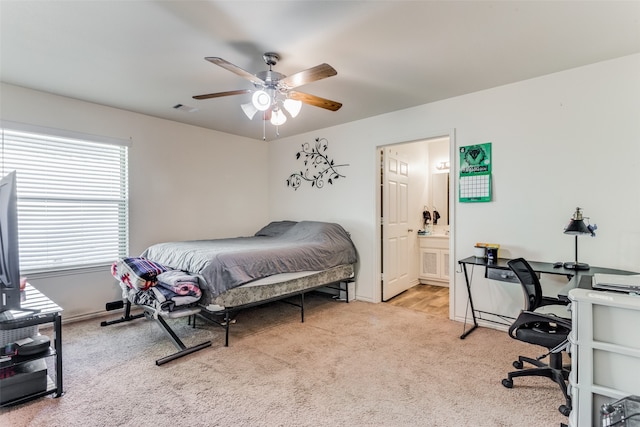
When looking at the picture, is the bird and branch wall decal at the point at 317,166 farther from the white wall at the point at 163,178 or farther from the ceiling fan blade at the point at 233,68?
the ceiling fan blade at the point at 233,68

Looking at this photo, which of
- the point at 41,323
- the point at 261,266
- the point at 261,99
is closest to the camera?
the point at 41,323

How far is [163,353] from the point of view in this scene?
2609 mm

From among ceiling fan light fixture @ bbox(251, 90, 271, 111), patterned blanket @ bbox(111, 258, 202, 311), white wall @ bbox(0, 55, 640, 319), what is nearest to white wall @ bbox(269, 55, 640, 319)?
white wall @ bbox(0, 55, 640, 319)

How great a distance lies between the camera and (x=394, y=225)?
442 centimetres

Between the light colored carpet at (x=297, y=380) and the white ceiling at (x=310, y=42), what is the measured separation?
94.9 inches

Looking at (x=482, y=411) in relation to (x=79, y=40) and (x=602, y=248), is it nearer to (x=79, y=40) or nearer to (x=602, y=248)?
(x=602, y=248)

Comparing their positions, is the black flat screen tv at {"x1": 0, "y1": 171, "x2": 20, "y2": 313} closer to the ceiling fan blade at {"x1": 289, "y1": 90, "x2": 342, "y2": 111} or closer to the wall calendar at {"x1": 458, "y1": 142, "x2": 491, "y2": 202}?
the ceiling fan blade at {"x1": 289, "y1": 90, "x2": 342, "y2": 111}

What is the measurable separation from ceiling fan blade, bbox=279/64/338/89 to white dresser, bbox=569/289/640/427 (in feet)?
5.86

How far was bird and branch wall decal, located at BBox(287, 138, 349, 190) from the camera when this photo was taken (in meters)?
4.52

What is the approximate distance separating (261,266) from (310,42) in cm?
196

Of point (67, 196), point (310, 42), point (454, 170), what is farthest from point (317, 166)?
point (67, 196)

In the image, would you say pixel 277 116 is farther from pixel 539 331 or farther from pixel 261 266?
pixel 539 331

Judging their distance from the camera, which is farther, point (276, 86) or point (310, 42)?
point (276, 86)

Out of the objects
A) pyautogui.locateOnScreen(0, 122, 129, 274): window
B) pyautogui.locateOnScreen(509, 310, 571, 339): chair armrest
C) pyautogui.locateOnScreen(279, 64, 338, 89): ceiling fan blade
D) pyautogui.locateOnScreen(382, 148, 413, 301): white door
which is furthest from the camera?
pyautogui.locateOnScreen(382, 148, 413, 301): white door
